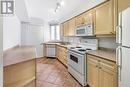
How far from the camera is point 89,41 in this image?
394cm

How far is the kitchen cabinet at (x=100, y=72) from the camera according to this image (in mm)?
2031

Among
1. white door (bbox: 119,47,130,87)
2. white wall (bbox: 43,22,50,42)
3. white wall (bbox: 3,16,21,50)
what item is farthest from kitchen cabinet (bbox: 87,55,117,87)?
white wall (bbox: 43,22,50,42)

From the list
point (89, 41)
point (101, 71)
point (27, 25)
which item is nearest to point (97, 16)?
point (89, 41)

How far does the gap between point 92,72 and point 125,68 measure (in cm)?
133

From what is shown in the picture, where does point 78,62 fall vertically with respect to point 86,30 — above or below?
below

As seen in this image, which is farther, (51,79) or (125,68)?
(51,79)

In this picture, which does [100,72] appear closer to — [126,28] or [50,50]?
[126,28]

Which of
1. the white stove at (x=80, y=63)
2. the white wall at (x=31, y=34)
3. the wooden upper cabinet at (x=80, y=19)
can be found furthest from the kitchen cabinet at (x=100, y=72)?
the white wall at (x=31, y=34)

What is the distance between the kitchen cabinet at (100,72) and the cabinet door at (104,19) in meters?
0.66

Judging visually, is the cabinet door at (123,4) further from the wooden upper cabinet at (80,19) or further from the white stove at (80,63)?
the wooden upper cabinet at (80,19)

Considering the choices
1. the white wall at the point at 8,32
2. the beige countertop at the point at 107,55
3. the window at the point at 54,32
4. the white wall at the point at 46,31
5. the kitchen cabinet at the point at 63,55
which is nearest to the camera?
the beige countertop at the point at 107,55

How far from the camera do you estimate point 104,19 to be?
279 centimetres

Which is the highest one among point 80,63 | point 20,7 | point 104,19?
point 20,7

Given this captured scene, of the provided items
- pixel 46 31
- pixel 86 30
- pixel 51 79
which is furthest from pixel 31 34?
pixel 86 30
